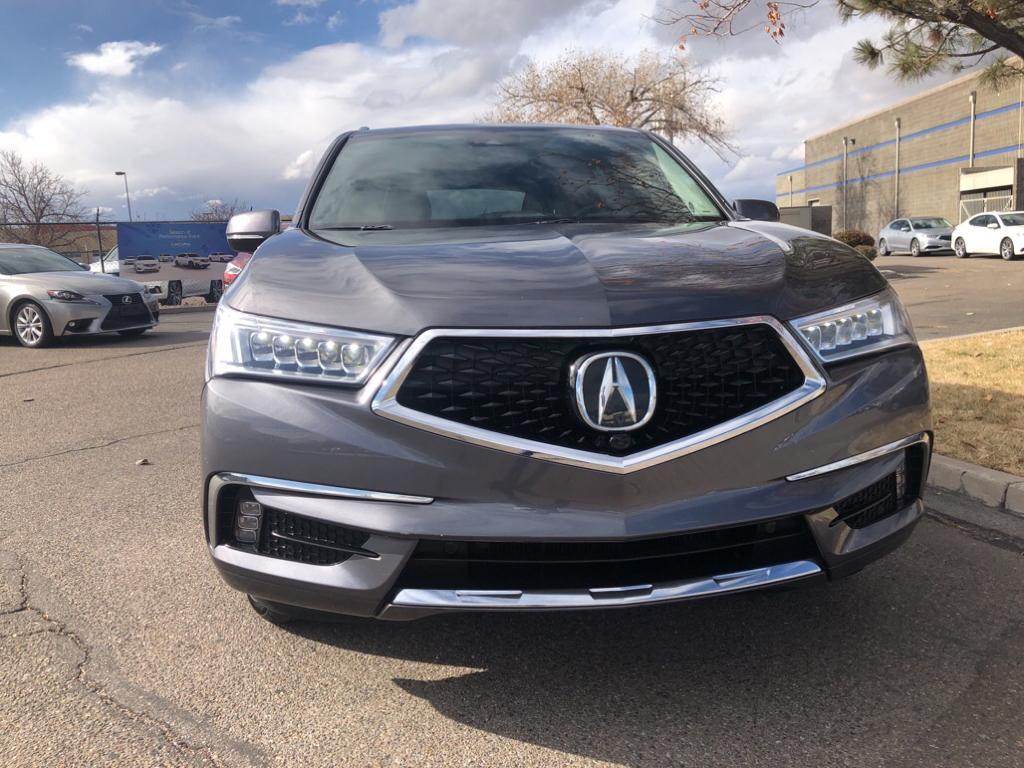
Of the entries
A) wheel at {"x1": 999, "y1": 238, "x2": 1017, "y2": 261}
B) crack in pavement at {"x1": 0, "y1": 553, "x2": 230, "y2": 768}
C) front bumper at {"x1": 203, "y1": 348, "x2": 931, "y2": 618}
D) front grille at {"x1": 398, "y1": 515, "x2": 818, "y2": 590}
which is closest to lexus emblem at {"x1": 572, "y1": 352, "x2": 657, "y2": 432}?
front bumper at {"x1": 203, "y1": 348, "x2": 931, "y2": 618}

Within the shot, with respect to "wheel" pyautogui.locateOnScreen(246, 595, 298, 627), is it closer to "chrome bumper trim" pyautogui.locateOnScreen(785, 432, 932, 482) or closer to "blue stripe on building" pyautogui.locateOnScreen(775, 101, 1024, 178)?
"chrome bumper trim" pyautogui.locateOnScreen(785, 432, 932, 482)

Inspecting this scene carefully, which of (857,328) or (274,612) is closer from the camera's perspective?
(857,328)

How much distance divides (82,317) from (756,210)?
10.1 m

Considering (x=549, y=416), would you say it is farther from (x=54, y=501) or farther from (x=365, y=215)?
(x=54, y=501)

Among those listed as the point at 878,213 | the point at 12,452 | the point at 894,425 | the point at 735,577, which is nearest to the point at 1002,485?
the point at 894,425

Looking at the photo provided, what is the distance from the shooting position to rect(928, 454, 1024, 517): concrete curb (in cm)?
393

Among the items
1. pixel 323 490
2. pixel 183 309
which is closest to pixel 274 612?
pixel 323 490

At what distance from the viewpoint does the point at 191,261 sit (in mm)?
21812

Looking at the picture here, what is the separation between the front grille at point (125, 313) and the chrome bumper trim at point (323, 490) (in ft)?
34.6

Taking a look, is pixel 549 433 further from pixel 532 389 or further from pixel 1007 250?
pixel 1007 250

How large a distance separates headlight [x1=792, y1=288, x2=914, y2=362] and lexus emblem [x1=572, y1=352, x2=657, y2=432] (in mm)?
500

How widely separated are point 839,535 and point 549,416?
2.80ft

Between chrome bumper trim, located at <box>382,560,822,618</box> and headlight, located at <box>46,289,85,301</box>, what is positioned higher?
headlight, located at <box>46,289,85,301</box>

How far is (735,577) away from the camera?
215cm
